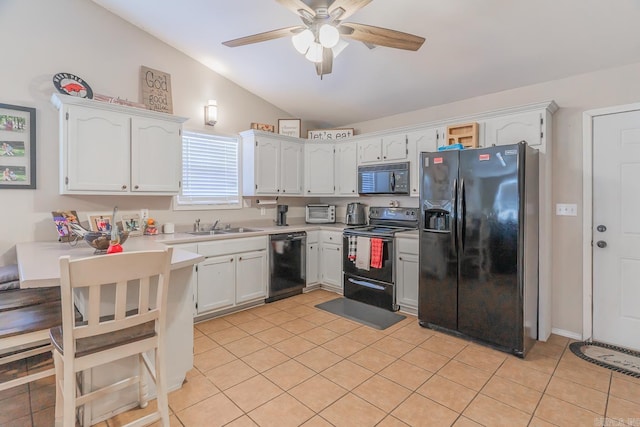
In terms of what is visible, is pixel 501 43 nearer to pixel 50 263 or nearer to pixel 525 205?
pixel 525 205

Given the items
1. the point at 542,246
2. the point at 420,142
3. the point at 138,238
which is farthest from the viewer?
the point at 420,142

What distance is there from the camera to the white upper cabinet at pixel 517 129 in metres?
2.94

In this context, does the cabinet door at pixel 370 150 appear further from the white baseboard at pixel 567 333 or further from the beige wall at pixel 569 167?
the white baseboard at pixel 567 333

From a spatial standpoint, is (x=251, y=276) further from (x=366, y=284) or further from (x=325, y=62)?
(x=325, y=62)

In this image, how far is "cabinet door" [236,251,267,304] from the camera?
3654 mm

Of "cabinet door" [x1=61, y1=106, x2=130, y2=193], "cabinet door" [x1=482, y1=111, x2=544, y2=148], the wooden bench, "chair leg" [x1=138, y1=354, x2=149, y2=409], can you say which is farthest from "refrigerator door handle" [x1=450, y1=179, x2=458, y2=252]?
"cabinet door" [x1=61, y1=106, x2=130, y2=193]

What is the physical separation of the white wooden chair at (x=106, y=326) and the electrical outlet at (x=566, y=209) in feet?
11.0

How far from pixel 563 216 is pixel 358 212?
2.29 metres

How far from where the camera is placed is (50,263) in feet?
6.35

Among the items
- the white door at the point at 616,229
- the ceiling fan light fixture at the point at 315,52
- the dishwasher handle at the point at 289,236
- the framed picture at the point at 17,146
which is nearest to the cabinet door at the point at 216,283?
the dishwasher handle at the point at 289,236

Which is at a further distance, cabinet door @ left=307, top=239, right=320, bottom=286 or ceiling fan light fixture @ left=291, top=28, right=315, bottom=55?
cabinet door @ left=307, top=239, right=320, bottom=286

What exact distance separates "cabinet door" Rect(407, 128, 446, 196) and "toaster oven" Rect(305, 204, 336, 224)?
131cm

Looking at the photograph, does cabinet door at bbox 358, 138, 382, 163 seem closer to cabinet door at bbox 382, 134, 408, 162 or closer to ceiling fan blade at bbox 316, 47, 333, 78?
cabinet door at bbox 382, 134, 408, 162

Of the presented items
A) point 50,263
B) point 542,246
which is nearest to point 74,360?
point 50,263
